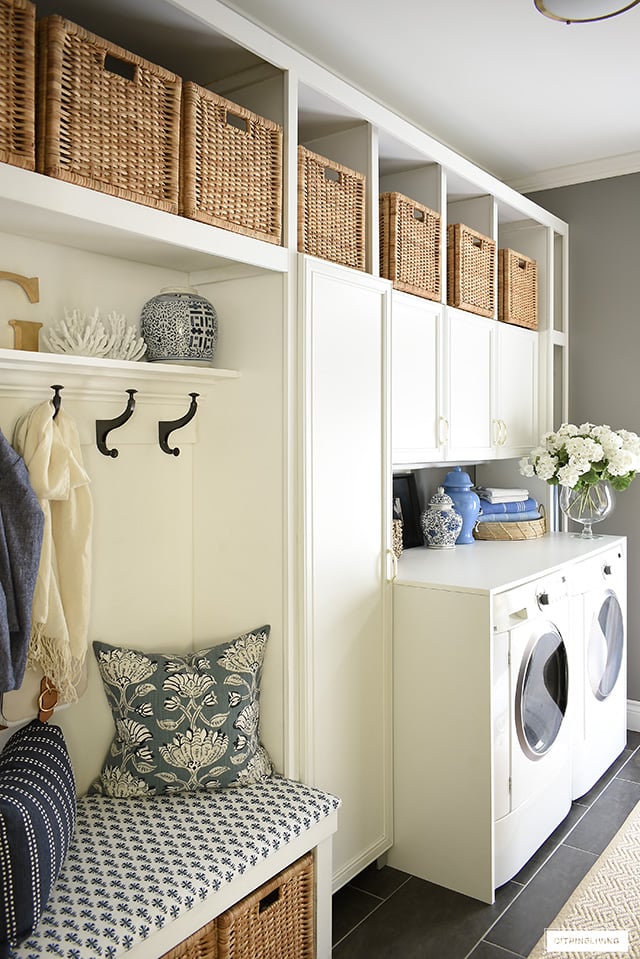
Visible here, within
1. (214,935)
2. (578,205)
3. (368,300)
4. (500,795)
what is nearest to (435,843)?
(500,795)

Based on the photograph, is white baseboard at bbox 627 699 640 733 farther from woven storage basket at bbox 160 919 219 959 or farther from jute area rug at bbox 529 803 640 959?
woven storage basket at bbox 160 919 219 959

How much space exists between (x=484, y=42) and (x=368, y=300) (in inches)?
36.0

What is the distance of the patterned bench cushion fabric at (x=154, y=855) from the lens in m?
1.49

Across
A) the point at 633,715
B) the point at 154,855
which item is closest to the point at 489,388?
the point at 633,715

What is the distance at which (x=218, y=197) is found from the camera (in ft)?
6.53

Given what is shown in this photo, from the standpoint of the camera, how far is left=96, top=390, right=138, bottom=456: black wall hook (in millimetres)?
2025

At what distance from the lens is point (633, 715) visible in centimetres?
382

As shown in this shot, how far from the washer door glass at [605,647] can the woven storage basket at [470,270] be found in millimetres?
1318

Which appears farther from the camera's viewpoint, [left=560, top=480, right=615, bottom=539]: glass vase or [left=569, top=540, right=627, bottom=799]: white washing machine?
[left=560, top=480, right=615, bottom=539]: glass vase

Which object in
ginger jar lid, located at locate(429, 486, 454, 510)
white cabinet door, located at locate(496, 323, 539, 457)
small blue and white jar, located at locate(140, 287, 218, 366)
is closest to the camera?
small blue and white jar, located at locate(140, 287, 218, 366)

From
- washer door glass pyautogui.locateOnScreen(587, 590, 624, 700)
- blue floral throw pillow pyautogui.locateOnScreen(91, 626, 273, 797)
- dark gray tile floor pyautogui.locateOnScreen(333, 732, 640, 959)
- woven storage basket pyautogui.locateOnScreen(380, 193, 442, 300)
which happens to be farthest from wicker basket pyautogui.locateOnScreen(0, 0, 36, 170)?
washer door glass pyautogui.locateOnScreen(587, 590, 624, 700)

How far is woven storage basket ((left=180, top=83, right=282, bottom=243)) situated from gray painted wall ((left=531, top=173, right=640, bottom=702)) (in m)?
2.25

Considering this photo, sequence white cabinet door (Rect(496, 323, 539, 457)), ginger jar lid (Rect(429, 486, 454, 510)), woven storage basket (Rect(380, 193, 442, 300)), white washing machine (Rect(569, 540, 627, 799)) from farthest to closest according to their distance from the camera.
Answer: white cabinet door (Rect(496, 323, 539, 457)) < ginger jar lid (Rect(429, 486, 454, 510)) < white washing machine (Rect(569, 540, 627, 799)) < woven storage basket (Rect(380, 193, 442, 300))

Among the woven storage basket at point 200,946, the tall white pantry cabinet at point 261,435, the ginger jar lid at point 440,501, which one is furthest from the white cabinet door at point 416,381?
the woven storage basket at point 200,946
